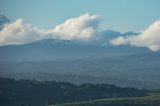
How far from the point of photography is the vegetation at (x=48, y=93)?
131 m

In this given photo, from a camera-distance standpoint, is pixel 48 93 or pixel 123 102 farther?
pixel 48 93

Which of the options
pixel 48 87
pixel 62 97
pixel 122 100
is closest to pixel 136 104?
pixel 122 100

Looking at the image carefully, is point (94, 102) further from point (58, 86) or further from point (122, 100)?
point (58, 86)

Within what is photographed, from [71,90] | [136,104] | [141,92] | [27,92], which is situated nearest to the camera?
[136,104]

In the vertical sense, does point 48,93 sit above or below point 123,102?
above

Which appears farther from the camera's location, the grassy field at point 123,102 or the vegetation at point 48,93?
the vegetation at point 48,93

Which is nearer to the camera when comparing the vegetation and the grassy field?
the grassy field

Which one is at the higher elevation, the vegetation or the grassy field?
the vegetation

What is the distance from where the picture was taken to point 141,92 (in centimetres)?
16750

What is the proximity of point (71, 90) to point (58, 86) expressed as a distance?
22.9ft

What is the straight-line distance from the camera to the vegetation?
131475 mm

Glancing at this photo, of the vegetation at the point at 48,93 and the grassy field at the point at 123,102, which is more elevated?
the vegetation at the point at 48,93

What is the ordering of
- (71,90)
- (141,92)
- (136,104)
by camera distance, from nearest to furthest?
(136,104) < (71,90) < (141,92)

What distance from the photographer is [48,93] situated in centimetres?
14588
